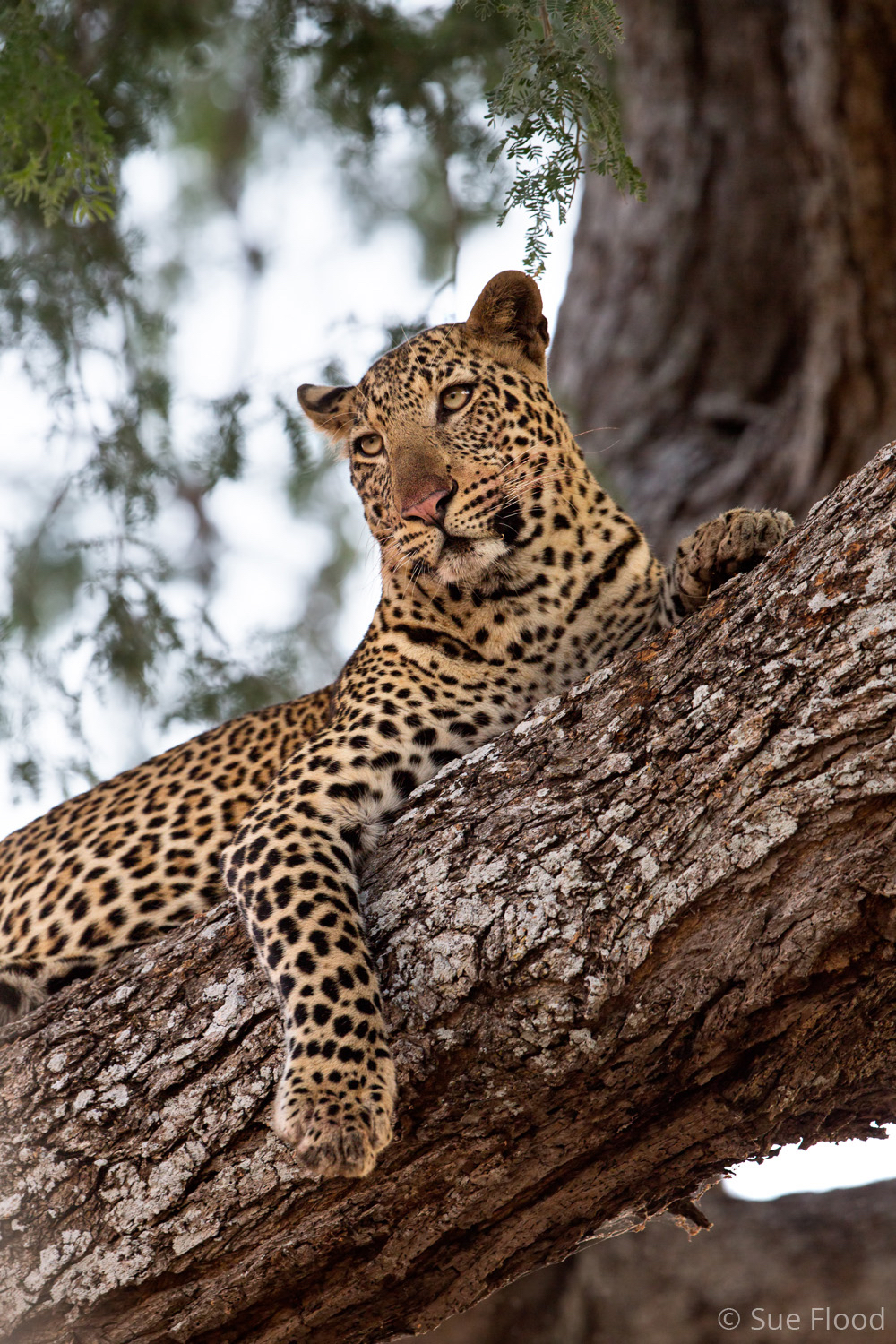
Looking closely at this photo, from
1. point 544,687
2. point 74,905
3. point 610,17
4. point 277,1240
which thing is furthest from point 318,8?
point 277,1240

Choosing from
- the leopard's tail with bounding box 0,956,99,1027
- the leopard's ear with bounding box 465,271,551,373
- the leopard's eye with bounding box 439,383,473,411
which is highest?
the leopard's ear with bounding box 465,271,551,373

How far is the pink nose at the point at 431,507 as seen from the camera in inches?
186

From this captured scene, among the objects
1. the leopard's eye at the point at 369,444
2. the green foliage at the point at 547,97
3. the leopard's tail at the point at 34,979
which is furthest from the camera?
the leopard's eye at the point at 369,444

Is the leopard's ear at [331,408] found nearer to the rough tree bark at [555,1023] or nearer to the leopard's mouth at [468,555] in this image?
the leopard's mouth at [468,555]

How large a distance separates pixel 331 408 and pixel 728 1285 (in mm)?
4724

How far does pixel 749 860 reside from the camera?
10.6ft

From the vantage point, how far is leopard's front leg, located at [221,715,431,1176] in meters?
3.31

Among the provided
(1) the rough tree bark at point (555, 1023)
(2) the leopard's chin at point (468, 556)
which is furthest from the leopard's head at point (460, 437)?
(1) the rough tree bark at point (555, 1023)

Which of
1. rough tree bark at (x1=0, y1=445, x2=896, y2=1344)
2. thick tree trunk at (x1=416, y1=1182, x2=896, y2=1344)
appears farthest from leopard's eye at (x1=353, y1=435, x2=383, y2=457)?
thick tree trunk at (x1=416, y1=1182, x2=896, y2=1344)

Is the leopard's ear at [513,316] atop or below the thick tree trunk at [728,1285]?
atop

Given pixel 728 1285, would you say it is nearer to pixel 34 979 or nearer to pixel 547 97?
pixel 34 979

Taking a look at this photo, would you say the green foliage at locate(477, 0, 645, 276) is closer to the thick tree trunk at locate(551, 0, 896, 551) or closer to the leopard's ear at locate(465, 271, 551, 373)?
the leopard's ear at locate(465, 271, 551, 373)

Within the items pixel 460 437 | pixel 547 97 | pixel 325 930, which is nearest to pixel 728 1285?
pixel 325 930

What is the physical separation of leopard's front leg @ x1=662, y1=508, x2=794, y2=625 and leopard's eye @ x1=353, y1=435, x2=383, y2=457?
1413 millimetres
